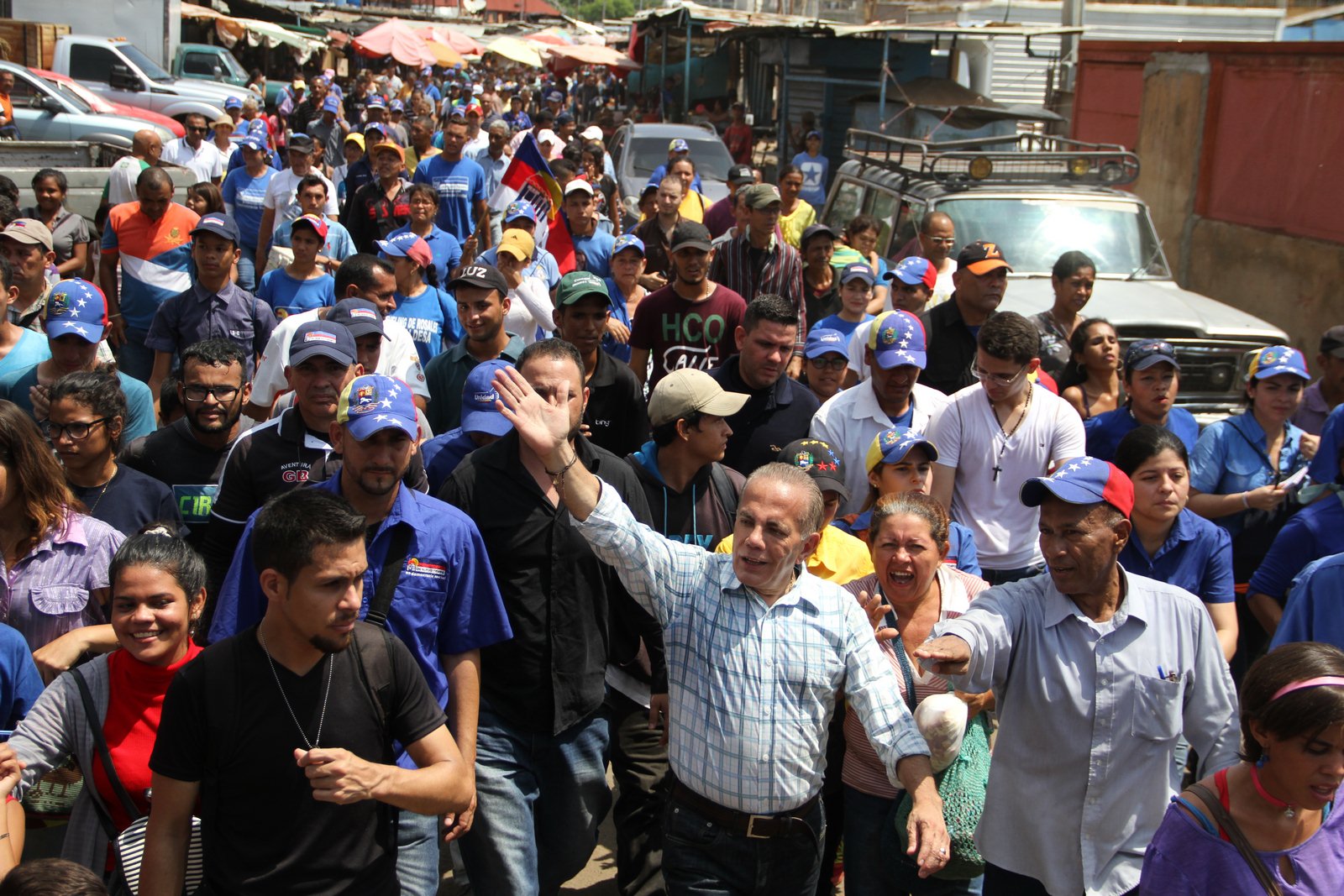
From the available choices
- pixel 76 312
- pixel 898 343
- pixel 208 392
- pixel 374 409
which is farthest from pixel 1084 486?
pixel 76 312

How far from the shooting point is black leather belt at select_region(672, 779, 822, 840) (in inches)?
144

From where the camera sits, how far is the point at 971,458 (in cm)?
571

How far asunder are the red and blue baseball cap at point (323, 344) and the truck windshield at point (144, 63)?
2221 centimetres

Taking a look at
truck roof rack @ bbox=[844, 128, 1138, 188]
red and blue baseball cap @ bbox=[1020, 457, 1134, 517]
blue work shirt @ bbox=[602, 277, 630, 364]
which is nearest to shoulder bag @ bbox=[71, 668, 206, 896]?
red and blue baseball cap @ bbox=[1020, 457, 1134, 517]

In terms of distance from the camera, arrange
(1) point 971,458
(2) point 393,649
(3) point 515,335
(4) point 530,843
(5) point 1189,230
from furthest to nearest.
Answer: (5) point 1189,230
(3) point 515,335
(1) point 971,458
(4) point 530,843
(2) point 393,649

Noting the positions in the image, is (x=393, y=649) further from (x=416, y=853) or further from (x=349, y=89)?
(x=349, y=89)

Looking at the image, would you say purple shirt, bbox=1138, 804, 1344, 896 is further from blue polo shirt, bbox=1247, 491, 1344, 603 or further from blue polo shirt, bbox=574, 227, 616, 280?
blue polo shirt, bbox=574, 227, 616, 280

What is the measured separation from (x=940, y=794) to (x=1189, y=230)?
15.9 metres

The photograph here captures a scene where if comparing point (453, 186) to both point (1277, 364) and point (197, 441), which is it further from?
point (1277, 364)

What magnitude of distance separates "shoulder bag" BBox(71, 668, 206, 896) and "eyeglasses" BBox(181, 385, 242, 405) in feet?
5.29

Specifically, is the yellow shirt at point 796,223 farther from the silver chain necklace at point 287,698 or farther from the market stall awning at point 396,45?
the market stall awning at point 396,45

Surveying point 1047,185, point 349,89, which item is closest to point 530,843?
point 1047,185

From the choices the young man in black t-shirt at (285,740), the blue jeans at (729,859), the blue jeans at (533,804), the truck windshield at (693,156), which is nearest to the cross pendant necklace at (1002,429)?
the blue jeans at (533,804)

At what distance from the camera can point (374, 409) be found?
4000 millimetres
